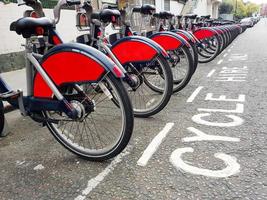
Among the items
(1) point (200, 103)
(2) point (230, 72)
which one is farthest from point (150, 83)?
(2) point (230, 72)

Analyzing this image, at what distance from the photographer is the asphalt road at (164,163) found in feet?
8.24

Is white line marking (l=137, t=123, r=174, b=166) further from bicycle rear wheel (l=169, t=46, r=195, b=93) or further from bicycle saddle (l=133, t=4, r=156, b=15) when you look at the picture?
bicycle saddle (l=133, t=4, r=156, b=15)

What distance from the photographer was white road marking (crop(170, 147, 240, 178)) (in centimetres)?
271

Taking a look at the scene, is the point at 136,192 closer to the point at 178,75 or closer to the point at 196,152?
the point at 196,152

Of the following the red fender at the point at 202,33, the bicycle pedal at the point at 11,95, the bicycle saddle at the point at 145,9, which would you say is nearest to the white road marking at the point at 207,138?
the bicycle pedal at the point at 11,95

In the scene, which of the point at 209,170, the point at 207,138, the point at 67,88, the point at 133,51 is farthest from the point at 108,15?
the point at 209,170

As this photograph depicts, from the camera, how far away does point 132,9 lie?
515 cm

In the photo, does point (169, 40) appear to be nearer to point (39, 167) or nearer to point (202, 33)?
point (39, 167)

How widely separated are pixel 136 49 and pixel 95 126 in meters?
1.12

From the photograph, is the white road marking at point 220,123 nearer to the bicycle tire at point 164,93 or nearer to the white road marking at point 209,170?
the bicycle tire at point 164,93

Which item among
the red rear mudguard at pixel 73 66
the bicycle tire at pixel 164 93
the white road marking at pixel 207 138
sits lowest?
the white road marking at pixel 207 138

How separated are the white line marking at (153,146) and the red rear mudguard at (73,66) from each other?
85 centimetres

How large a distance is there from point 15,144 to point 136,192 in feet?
5.75

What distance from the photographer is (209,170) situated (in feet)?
9.11
